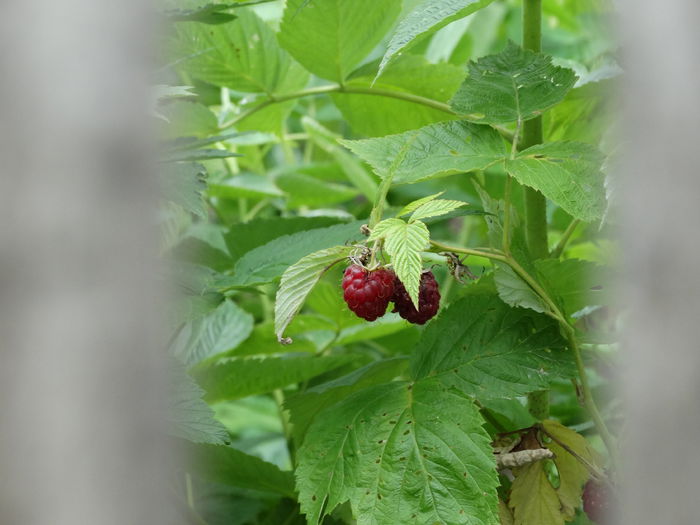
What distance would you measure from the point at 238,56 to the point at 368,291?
590mm

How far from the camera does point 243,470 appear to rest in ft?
4.14

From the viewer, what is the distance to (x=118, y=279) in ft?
1.17

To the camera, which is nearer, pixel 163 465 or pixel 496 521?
pixel 163 465

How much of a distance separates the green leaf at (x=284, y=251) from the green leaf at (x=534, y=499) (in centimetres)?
32

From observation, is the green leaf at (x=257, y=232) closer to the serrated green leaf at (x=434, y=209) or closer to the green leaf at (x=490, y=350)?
the green leaf at (x=490, y=350)

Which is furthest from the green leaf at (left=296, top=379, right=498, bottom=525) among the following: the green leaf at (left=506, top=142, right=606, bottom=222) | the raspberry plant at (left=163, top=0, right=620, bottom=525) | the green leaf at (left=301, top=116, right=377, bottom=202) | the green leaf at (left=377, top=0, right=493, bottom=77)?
the green leaf at (left=301, top=116, right=377, bottom=202)

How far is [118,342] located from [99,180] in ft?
0.21

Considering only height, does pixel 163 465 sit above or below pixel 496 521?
above

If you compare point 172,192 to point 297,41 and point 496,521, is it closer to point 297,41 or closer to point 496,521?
point 297,41

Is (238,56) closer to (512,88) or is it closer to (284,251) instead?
(284,251)

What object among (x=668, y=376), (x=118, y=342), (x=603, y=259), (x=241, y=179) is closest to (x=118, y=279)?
(x=118, y=342)

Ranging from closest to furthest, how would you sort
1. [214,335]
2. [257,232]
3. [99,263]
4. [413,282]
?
[99,263] < [413,282] < [257,232] < [214,335]

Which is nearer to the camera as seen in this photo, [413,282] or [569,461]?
[413,282]

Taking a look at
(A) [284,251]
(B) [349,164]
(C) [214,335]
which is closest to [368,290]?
(A) [284,251]
